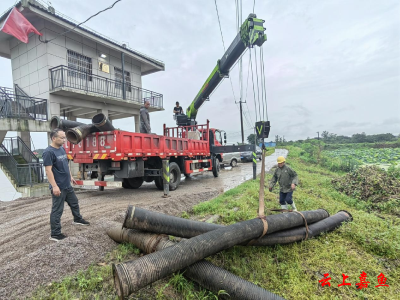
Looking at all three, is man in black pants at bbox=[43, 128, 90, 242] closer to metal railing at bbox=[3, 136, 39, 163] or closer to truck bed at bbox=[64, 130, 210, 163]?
truck bed at bbox=[64, 130, 210, 163]

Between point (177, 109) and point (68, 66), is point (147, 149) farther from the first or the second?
point (68, 66)

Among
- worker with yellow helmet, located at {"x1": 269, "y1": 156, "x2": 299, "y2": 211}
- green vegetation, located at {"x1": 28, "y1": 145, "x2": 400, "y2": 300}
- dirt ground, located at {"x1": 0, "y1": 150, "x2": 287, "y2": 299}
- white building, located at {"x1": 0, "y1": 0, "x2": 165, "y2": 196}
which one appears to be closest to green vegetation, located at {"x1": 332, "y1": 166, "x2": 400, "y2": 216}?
green vegetation, located at {"x1": 28, "y1": 145, "x2": 400, "y2": 300}

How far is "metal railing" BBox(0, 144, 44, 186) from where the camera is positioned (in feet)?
27.7

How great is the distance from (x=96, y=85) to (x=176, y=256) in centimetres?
1307

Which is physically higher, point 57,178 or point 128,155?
point 128,155

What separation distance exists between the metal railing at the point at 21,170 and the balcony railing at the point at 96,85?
3769mm

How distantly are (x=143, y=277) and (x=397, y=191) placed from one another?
777 cm

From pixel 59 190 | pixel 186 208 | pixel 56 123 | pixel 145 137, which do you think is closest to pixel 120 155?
pixel 145 137

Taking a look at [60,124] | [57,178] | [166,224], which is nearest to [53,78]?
[60,124]

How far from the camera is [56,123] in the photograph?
231 inches

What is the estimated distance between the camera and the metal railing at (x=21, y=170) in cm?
843

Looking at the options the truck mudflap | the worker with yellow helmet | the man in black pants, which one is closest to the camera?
the man in black pants

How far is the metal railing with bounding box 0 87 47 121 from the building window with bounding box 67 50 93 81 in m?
2.19

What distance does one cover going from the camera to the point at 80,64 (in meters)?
12.6
